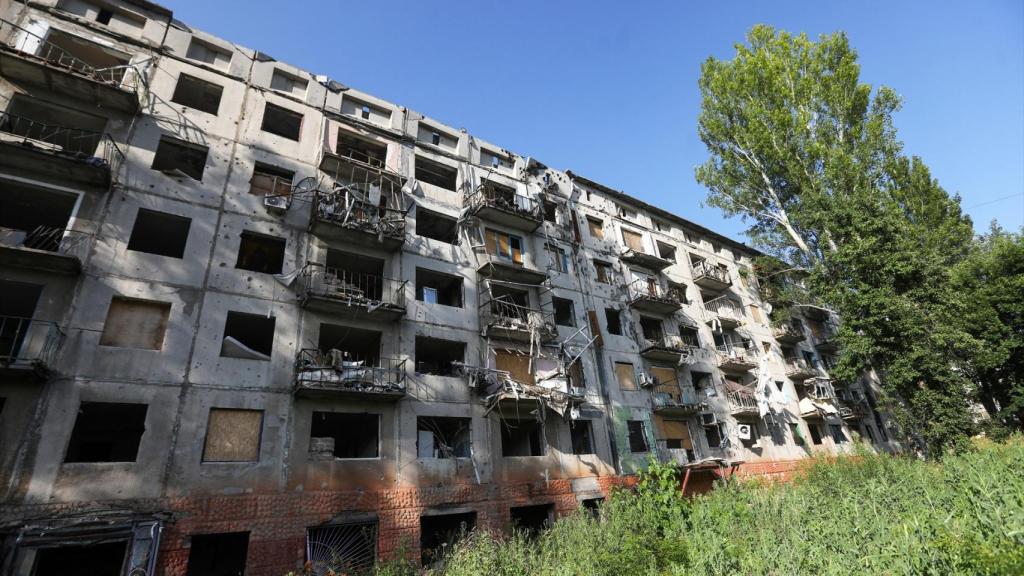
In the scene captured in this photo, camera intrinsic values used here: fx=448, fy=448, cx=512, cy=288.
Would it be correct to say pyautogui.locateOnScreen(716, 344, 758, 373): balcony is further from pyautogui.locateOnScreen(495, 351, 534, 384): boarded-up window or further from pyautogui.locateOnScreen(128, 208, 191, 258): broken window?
pyautogui.locateOnScreen(128, 208, 191, 258): broken window

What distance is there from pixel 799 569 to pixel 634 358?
14.6 m

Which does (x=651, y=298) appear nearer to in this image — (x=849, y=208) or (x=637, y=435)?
(x=637, y=435)

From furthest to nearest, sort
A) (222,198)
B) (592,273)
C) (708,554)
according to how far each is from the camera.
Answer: (592,273), (222,198), (708,554)

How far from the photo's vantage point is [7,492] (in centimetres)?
1012

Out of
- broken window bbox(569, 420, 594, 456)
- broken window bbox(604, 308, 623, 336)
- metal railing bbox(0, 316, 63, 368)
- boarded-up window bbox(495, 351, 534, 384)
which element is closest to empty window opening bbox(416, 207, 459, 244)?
boarded-up window bbox(495, 351, 534, 384)

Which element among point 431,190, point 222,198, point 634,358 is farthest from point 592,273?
point 222,198

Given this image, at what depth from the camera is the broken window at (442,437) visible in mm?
16141

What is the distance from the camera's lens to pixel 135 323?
13.0 m

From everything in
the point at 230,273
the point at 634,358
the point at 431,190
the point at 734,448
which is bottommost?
the point at 734,448

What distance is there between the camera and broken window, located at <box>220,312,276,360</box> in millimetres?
13930

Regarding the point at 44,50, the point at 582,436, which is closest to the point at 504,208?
the point at 582,436

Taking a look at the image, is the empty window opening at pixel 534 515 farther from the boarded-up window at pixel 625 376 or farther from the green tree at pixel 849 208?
the green tree at pixel 849 208

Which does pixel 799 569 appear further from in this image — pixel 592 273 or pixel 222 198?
pixel 222 198

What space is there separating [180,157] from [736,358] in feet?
96.9
